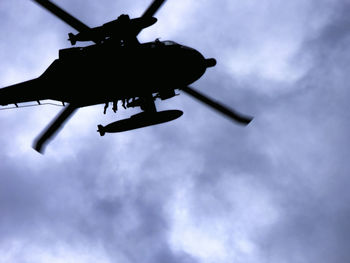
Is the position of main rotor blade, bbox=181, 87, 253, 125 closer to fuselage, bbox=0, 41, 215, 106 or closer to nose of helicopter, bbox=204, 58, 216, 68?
fuselage, bbox=0, 41, 215, 106

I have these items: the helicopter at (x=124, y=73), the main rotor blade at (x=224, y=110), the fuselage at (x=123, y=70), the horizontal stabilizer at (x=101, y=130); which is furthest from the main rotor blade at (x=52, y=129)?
the main rotor blade at (x=224, y=110)

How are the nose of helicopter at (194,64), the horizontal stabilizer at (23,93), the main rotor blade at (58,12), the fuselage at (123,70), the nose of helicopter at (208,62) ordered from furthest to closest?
the horizontal stabilizer at (23,93), the nose of helicopter at (208,62), the nose of helicopter at (194,64), the fuselage at (123,70), the main rotor blade at (58,12)

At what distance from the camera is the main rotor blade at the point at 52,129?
15203 millimetres

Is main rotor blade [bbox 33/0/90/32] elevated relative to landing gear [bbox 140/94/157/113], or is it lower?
lower

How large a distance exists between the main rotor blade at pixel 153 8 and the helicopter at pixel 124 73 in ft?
2.00

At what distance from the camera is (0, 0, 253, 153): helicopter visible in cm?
1597

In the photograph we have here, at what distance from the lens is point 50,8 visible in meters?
14.7

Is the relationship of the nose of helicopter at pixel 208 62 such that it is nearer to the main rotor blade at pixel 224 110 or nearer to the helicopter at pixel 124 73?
the helicopter at pixel 124 73

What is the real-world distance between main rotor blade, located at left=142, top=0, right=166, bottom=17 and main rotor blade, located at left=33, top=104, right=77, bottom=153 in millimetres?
4941

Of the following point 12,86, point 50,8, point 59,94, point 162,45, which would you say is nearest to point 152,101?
point 162,45

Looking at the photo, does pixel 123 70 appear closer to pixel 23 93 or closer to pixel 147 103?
pixel 147 103

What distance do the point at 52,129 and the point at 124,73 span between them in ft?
12.4

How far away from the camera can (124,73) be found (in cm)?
1655

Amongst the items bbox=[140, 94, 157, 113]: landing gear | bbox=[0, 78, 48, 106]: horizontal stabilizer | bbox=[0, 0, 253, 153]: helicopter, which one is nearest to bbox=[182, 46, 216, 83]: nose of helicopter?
bbox=[0, 0, 253, 153]: helicopter
